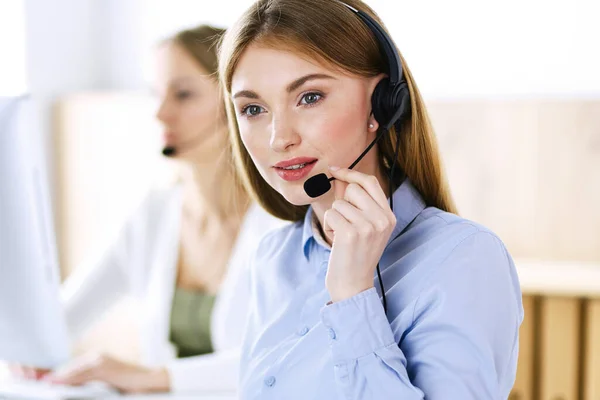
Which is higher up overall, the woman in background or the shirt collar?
the shirt collar

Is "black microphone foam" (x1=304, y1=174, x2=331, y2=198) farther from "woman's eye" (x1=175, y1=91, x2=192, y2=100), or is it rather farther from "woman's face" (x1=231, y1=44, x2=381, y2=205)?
"woman's eye" (x1=175, y1=91, x2=192, y2=100)

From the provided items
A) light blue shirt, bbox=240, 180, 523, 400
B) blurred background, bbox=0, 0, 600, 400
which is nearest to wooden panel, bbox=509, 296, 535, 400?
blurred background, bbox=0, 0, 600, 400

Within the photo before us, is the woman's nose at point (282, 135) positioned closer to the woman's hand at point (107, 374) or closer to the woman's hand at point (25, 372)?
the woman's hand at point (107, 374)

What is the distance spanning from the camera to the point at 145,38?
2.93 metres

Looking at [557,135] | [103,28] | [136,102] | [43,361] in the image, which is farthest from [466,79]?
[43,361]

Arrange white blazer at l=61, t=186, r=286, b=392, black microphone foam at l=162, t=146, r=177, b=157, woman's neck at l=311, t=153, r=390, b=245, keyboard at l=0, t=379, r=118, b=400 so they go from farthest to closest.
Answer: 1. black microphone foam at l=162, t=146, r=177, b=157
2. white blazer at l=61, t=186, r=286, b=392
3. keyboard at l=0, t=379, r=118, b=400
4. woman's neck at l=311, t=153, r=390, b=245

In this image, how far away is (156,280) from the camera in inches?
69.9

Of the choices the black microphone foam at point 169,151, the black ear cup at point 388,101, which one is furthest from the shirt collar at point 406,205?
the black microphone foam at point 169,151

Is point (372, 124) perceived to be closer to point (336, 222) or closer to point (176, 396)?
point (336, 222)

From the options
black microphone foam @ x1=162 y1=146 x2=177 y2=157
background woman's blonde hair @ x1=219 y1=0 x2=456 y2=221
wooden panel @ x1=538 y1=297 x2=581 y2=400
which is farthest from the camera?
wooden panel @ x1=538 y1=297 x2=581 y2=400

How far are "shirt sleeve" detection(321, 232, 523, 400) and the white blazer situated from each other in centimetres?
65

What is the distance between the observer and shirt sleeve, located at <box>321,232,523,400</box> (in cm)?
79

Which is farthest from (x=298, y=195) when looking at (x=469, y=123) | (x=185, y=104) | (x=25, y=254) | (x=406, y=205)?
(x=469, y=123)

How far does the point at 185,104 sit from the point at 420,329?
41.0 inches
